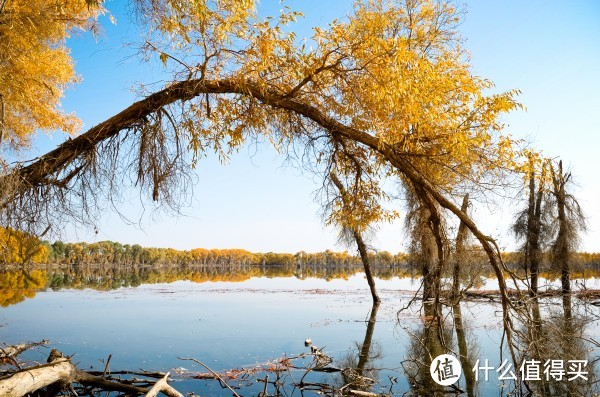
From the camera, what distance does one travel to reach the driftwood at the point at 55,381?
419 centimetres

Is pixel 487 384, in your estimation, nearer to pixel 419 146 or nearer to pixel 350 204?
pixel 350 204

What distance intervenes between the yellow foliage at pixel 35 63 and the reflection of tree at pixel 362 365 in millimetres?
6330

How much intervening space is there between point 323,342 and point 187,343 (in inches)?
123

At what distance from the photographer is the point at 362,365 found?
8.40 metres

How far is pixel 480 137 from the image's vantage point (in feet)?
18.5

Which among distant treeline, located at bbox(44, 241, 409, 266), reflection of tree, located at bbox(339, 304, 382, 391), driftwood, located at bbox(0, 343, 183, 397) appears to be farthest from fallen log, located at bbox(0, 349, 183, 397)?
distant treeline, located at bbox(44, 241, 409, 266)

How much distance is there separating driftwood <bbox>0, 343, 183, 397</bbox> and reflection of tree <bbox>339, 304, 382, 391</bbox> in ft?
9.31

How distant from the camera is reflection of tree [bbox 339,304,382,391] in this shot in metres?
6.84

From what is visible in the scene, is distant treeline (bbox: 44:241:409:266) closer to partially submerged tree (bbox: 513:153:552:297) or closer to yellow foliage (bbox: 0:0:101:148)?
partially submerged tree (bbox: 513:153:552:297)

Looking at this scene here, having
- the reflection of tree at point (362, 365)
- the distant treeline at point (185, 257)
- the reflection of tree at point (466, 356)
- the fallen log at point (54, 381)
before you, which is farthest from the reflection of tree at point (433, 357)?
the distant treeline at point (185, 257)

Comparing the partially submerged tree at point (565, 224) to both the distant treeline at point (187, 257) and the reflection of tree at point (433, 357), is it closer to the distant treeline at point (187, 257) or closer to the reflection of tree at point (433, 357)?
the distant treeline at point (187, 257)

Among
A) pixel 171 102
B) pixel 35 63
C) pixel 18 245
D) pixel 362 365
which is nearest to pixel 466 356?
pixel 362 365

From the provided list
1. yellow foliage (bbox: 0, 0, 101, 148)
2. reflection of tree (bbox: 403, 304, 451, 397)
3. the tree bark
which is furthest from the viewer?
yellow foliage (bbox: 0, 0, 101, 148)

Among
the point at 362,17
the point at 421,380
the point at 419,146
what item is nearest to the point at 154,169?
the point at 419,146
